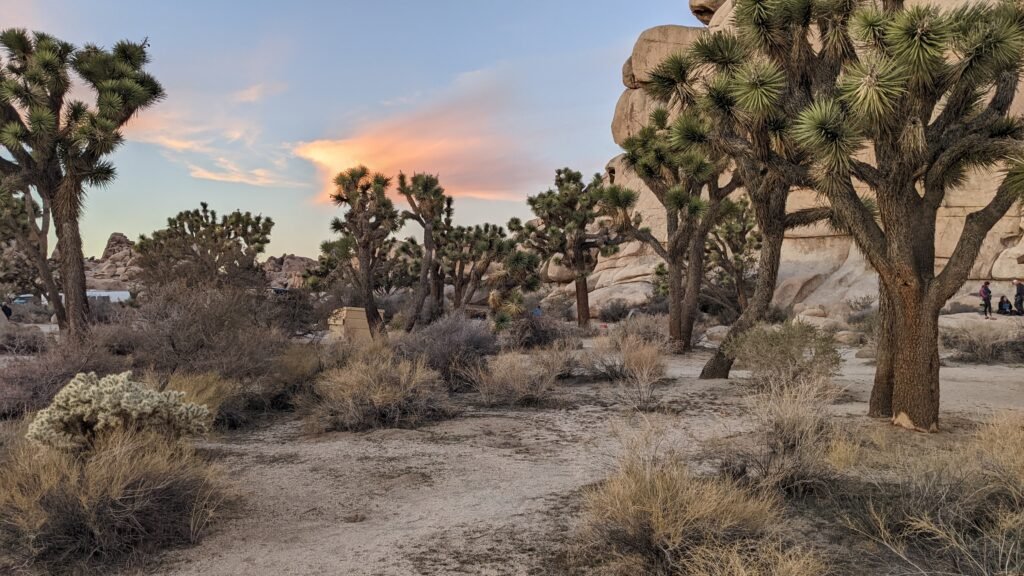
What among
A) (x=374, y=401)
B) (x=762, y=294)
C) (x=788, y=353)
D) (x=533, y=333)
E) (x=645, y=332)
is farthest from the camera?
(x=645, y=332)

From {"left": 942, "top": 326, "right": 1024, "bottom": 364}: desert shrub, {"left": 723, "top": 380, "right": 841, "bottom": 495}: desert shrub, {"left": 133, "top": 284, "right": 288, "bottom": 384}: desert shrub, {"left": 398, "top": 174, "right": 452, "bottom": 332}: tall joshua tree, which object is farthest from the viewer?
{"left": 398, "top": 174, "right": 452, "bottom": 332}: tall joshua tree

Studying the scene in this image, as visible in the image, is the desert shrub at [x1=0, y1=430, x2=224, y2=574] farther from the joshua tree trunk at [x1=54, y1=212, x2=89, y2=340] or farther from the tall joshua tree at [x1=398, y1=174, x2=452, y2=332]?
the tall joshua tree at [x1=398, y1=174, x2=452, y2=332]

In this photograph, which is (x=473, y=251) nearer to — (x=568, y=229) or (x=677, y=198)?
(x=568, y=229)

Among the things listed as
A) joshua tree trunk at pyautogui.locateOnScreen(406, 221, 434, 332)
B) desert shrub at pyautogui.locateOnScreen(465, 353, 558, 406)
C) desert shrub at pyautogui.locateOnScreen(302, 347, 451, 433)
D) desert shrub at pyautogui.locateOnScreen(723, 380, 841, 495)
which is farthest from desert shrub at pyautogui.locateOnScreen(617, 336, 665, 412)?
joshua tree trunk at pyautogui.locateOnScreen(406, 221, 434, 332)

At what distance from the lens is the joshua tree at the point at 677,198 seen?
14.7m

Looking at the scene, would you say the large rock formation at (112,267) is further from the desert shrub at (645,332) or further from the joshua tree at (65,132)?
the desert shrub at (645,332)

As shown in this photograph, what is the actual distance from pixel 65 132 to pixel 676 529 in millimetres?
16383

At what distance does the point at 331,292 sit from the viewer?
2964cm

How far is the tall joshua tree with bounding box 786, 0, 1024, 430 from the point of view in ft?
22.4

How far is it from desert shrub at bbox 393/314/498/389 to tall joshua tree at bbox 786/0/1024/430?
6528 millimetres

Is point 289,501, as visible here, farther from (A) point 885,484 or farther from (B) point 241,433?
(A) point 885,484

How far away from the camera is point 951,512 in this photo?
12.6ft

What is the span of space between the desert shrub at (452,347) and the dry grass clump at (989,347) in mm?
11255

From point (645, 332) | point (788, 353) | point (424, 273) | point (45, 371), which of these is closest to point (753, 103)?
point (788, 353)
